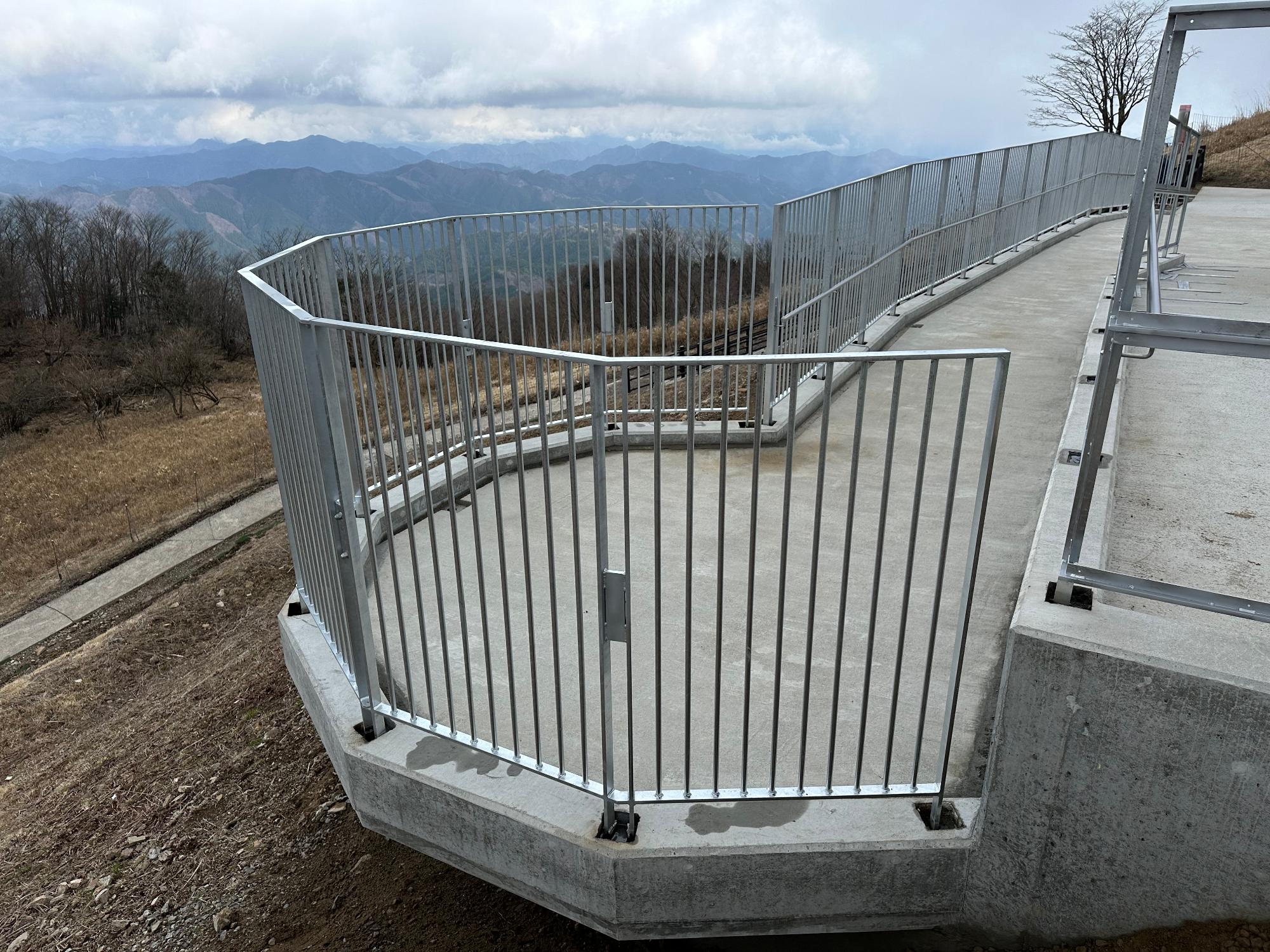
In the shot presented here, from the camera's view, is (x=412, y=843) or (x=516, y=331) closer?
(x=412, y=843)

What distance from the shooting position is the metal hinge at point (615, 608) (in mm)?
2723

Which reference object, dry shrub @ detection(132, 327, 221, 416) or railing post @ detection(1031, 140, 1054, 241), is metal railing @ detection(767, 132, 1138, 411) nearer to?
railing post @ detection(1031, 140, 1054, 241)

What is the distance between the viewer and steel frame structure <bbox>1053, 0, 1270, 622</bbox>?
2.43 metres

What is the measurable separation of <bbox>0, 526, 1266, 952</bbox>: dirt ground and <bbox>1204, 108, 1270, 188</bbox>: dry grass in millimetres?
26251

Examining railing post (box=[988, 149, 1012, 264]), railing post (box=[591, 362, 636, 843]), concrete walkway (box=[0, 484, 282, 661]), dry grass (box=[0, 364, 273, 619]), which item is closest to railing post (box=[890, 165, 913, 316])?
railing post (box=[988, 149, 1012, 264])

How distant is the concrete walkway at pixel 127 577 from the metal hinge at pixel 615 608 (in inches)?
362

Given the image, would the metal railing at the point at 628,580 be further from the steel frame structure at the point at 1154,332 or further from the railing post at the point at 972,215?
the railing post at the point at 972,215

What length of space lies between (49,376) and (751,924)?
35.4m

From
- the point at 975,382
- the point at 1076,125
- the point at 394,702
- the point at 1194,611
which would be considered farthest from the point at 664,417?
the point at 1076,125

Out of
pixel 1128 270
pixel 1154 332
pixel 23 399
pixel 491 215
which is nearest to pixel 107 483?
pixel 23 399

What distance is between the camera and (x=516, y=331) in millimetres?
13062

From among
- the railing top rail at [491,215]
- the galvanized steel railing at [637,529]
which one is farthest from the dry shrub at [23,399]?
the railing top rail at [491,215]

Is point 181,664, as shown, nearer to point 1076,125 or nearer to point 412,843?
point 412,843

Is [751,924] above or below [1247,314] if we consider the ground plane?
below
